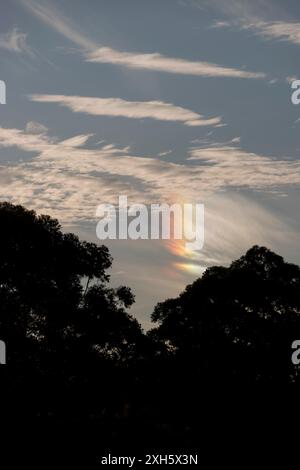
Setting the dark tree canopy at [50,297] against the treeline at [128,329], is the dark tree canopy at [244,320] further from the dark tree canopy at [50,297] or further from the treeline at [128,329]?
the dark tree canopy at [50,297]

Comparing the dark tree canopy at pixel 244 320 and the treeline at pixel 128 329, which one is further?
the dark tree canopy at pixel 244 320

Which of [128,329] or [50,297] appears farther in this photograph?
[128,329]

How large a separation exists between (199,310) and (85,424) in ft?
155

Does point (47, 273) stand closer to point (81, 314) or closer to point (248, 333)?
point (81, 314)

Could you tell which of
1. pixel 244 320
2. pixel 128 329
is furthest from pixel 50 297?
pixel 244 320

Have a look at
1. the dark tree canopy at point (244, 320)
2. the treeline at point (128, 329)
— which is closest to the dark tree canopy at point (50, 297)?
the treeline at point (128, 329)

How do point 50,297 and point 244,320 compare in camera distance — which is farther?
point 244,320

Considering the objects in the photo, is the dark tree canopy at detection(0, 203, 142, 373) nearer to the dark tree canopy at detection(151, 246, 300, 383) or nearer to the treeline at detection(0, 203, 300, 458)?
the treeline at detection(0, 203, 300, 458)

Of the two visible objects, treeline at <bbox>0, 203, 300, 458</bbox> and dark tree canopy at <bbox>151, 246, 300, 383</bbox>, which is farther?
dark tree canopy at <bbox>151, 246, 300, 383</bbox>

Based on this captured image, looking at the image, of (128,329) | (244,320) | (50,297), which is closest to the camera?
(50,297)

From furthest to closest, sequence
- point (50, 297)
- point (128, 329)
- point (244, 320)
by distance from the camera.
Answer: point (244, 320)
point (128, 329)
point (50, 297)

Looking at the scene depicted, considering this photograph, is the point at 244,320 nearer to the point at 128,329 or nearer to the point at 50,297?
the point at 128,329

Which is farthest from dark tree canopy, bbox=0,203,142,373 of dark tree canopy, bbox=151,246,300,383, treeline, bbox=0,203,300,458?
dark tree canopy, bbox=151,246,300,383
